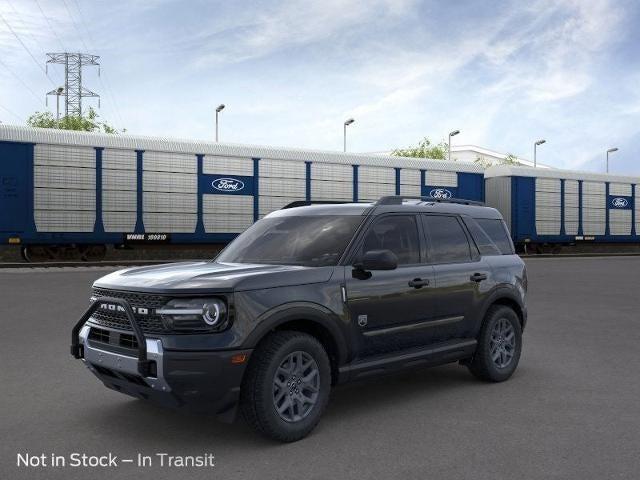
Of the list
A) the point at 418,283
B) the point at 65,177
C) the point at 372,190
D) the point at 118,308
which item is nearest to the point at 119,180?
the point at 65,177

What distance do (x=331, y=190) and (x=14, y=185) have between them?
12.0 metres

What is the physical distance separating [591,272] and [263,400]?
781 inches

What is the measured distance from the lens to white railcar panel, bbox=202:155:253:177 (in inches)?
967

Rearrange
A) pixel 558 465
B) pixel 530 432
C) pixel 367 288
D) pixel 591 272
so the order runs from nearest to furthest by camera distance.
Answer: pixel 558 465, pixel 530 432, pixel 367 288, pixel 591 272

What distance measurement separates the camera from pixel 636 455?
4.23 meters

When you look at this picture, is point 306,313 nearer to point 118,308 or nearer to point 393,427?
point 393,427

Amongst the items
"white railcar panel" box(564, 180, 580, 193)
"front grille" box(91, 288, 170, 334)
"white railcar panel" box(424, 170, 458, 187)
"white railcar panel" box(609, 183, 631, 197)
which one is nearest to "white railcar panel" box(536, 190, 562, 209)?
"white railcar panel" box(564, 180, 580, 193)

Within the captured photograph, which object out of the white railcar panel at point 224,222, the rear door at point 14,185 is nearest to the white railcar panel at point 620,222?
the white railcar panel at point 224,222

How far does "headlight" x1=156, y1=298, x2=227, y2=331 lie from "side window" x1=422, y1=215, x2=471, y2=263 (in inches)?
90.5

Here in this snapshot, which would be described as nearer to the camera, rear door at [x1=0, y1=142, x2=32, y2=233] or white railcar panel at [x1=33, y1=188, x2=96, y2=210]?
rear door at [x1=0, y1=142, x2=32, y2=233]

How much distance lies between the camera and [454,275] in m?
5.88

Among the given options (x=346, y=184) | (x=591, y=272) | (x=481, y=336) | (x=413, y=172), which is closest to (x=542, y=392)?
(x=481, y=336)

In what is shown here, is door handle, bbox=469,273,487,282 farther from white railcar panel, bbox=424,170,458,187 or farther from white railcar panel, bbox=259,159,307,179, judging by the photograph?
white railcar panel, bbox=424,170,458,187

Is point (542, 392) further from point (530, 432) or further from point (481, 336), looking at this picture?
point (530, 432)
